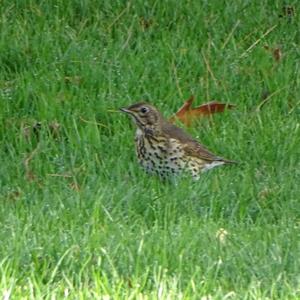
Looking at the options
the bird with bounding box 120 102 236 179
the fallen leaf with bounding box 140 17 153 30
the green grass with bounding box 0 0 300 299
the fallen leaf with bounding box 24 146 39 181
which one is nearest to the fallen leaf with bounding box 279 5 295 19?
the green grass with bounding box 0 0 300 299

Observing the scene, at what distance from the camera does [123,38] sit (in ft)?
33.3

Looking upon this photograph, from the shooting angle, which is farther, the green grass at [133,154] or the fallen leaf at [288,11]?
the fallen leaf at [288,11]

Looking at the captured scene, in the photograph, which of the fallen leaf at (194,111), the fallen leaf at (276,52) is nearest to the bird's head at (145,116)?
the fallen leaf at (194,111)

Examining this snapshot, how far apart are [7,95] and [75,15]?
1575mm

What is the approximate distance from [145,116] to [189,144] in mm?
399

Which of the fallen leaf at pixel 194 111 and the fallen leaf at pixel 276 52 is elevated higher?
the fallen leaf at pixel 276 52

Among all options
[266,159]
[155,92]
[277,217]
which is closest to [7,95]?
[155,92]

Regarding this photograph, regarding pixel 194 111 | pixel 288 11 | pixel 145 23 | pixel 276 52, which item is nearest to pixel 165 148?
pixel 194 111

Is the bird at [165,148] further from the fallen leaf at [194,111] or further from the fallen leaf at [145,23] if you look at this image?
the fallen leaf at [145,23]

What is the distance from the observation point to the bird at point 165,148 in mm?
8086

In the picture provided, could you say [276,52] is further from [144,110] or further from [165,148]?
[165,148]

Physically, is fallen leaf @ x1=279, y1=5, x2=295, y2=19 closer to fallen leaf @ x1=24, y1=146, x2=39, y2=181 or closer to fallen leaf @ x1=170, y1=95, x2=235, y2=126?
fallen leaf @ x1=170, y1=95, x2=235, y2=126

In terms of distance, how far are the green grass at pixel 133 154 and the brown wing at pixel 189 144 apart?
0.17 m

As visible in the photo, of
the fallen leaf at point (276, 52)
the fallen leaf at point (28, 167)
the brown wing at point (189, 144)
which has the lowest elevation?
the fallen leaf at point (28, 167)
